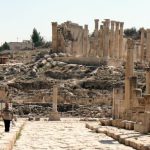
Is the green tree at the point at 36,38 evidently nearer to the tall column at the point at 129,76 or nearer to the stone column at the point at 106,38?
the stone column at the point at 106,38

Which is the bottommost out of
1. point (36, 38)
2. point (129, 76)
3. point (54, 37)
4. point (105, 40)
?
point (129, 76)

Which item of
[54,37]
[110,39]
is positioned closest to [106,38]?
[110,39]

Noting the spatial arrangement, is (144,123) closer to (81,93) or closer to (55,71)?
(81,93)

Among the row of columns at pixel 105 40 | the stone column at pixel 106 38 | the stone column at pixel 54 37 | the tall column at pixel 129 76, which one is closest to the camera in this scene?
the tall column at pixel 129 76

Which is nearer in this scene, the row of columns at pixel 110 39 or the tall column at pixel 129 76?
the tall column at pixel 129 76

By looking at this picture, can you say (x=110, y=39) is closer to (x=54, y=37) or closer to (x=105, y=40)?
(x=105, y=40)

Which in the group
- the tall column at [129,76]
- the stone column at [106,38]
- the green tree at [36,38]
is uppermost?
the green tree at [36,38]

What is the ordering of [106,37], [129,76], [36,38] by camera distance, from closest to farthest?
1. [129,76]
2. [106,37]
3. [36,38]

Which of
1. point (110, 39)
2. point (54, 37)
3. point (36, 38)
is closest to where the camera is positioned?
point (110, 39)

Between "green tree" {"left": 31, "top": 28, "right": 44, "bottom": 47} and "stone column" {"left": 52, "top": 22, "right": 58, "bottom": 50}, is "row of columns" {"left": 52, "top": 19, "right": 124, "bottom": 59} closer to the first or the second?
"stone column" {"left": 52, "top": 22, "right": 58, "bottom": 50}

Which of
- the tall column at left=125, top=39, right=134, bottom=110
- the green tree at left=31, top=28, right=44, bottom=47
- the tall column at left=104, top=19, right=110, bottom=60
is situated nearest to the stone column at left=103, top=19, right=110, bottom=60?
the tall column at left=104, top=19, right=110, bottom=60

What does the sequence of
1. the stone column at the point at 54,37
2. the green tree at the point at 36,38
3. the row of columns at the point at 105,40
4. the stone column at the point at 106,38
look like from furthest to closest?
the green tree at the point at 36,38 < the stone column at the point at 54,37 < the row of columns at the point at 105,40 < the stone column at the point at 106,38

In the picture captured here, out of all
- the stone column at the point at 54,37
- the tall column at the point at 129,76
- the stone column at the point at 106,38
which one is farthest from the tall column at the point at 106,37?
the tall column at the point at 129,76

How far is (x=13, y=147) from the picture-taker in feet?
47.7
